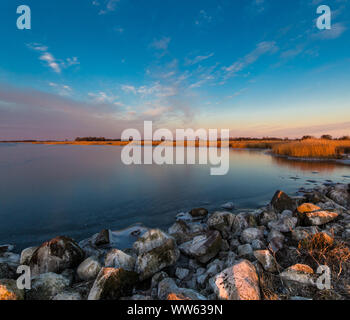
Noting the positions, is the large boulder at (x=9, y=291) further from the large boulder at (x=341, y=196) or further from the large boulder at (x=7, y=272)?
the large boulder at (x=341, y=196)

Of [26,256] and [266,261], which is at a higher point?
[266,261]

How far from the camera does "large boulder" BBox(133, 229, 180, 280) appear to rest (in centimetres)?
345

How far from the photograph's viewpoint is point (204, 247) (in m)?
3.97

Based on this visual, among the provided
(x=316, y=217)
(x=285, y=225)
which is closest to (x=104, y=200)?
(x=285, y=225)

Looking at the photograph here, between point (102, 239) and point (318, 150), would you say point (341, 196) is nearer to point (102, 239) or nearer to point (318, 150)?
point (102, 239)

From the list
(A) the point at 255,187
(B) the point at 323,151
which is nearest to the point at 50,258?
(A) the point at 255,187

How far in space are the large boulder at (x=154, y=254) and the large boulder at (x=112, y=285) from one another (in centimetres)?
37

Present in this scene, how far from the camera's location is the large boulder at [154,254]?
3447 millimetres

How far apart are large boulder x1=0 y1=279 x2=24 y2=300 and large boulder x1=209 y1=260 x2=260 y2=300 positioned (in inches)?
120

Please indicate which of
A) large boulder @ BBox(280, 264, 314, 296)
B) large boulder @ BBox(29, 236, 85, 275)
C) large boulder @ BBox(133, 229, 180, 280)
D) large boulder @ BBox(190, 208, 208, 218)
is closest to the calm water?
large boulder @ BBox(190, 208, 208, 218)

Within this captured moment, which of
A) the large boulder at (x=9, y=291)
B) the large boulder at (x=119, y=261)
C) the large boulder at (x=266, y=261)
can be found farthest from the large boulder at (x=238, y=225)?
the large boulder at (x=9, y=291)

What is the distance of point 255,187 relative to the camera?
11547 mm

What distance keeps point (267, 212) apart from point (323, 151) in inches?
1025

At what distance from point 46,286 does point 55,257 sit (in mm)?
918
